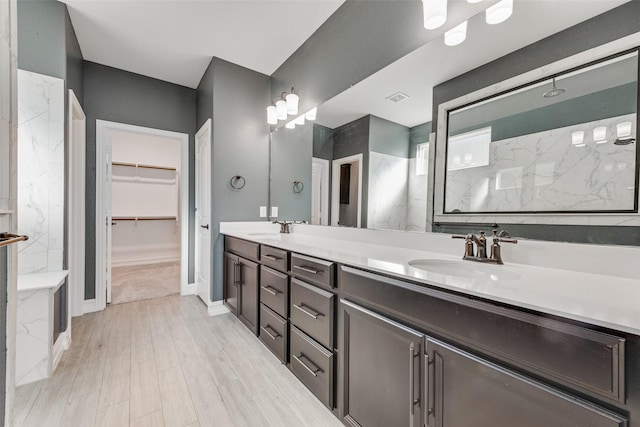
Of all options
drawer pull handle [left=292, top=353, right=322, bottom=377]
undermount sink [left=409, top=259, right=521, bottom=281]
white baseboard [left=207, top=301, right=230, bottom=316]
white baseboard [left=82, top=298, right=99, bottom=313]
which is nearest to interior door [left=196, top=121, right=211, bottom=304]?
white baseboard [left=207, top=301, right=230, bottom=316]

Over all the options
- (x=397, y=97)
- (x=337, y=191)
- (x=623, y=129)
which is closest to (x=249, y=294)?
(x=337, y=191)

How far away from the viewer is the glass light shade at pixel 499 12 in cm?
120

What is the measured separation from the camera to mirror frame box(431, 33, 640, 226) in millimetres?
943

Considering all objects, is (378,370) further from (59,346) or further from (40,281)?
(59,346)

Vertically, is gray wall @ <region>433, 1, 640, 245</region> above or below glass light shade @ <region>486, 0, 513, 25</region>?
below

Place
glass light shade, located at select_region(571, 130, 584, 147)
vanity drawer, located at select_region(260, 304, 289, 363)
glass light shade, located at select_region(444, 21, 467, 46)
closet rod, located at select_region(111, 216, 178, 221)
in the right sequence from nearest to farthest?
glass light shade, located at select_region(571, 130, 584, 147), glass light shade, located at select_region(444, 21, 467, 46), vanity drawer, located at select_region(260, 304, 289, 363), closet rod, located at select_region(111, 216, 178, 221)

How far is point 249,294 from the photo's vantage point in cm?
227

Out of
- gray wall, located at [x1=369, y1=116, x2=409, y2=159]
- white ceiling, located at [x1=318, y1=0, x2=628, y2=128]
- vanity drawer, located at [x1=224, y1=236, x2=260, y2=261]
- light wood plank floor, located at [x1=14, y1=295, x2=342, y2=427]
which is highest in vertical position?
white ceiling, located at [x1=318, y1=0, x2=628, y2=128]

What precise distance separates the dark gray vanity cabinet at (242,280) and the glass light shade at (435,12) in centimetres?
183

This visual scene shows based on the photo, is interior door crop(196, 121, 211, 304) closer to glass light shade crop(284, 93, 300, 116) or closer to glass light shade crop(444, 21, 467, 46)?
glass light shade crop(284, 93, 300, 116)

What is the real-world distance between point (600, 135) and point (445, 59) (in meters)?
0.79

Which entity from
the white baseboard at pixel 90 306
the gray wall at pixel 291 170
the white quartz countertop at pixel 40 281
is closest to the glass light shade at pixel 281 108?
the gray wall at pixel 291 170

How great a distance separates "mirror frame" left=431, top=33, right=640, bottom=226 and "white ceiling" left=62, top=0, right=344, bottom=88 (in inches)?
58.3

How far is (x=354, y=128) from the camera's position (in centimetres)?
202
